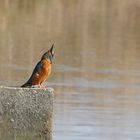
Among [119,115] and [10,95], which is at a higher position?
[10,95]

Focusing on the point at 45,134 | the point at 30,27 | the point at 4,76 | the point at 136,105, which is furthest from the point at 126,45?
the point at 45,134

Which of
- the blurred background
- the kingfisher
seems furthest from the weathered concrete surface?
the blurred background

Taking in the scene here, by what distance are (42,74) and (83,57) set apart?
12.9 m

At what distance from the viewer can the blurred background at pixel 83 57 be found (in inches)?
494

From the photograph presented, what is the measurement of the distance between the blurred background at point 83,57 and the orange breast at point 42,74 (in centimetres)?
389

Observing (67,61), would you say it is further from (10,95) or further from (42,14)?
(10,95)

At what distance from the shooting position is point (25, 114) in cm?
579

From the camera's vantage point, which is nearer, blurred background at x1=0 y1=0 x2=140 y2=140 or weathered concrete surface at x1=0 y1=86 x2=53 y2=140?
weathered concrete surface at x1=0 y1=86 x2=53 y2=140

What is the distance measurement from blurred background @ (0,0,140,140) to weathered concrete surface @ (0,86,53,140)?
533 cm

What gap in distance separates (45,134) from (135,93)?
9749 millimetres

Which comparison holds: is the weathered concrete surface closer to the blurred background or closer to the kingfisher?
the kingfisher

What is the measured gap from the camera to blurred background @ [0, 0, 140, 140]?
12.5 m

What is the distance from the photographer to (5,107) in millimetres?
5773

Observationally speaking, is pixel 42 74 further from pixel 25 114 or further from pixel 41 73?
pixel 25 114
